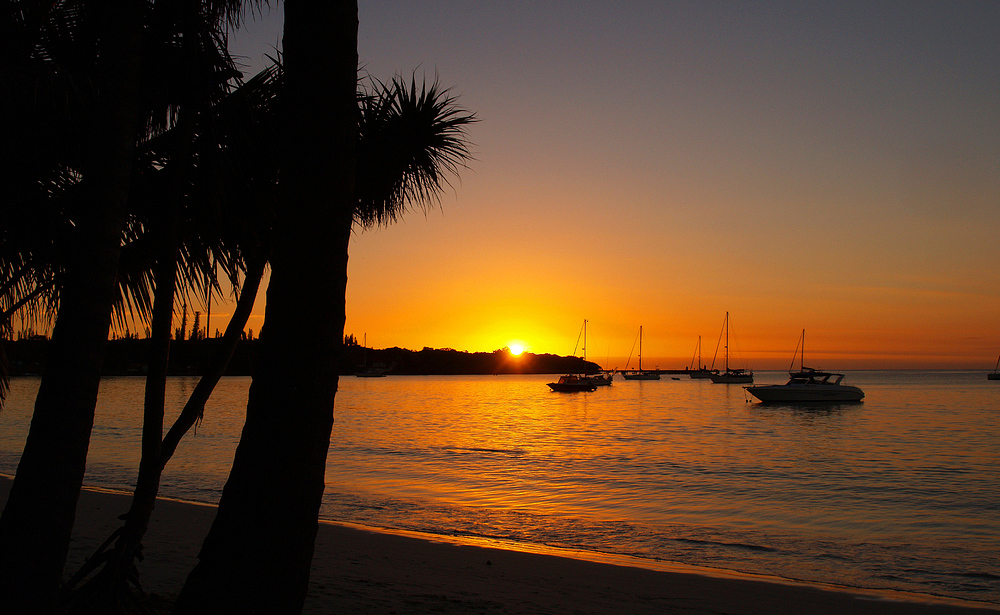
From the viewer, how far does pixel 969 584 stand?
9.35 metres

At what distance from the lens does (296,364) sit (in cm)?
282

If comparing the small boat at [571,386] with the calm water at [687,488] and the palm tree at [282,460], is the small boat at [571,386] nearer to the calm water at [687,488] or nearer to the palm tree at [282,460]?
the calm water at [687,488]

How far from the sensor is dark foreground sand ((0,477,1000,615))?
22.5 ft

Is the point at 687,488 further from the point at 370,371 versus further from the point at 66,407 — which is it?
the point at 370,371

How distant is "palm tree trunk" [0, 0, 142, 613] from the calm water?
894cm

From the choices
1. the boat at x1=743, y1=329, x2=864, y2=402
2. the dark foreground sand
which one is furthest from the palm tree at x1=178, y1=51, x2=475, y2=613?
the boat at x1=743, y1=329, x2=864, y2=402

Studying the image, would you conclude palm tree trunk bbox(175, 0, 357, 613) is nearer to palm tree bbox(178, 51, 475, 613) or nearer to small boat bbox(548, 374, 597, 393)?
palm tree bbox(178, 51, 475, 613)

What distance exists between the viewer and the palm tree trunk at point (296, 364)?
275 centimetres

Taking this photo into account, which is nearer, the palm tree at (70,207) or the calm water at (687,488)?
the palm tree at (70,207)

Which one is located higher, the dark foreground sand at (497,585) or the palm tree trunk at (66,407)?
the palm tree trunk at (66,407)

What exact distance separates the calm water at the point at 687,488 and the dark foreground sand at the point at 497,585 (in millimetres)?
1517

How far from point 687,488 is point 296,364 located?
1709 cm

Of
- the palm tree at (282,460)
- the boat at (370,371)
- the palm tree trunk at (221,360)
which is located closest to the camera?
the palm tree at (282,460)

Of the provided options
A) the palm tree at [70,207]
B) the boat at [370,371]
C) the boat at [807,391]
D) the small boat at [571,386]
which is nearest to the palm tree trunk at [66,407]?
the palm tree at [70,207]
